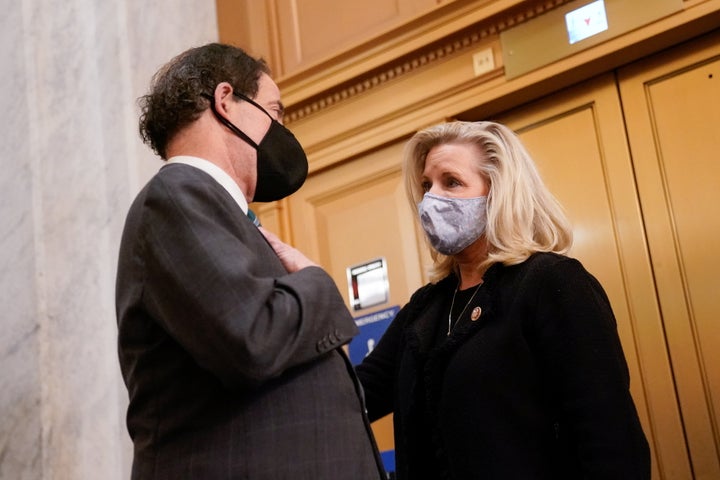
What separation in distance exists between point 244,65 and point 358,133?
2.19 m

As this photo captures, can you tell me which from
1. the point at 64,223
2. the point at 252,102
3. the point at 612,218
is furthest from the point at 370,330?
the point at 252,102

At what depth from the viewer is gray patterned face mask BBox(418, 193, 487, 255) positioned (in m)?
2.35

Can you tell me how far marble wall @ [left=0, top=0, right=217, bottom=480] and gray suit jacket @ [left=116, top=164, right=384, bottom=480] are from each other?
159cm

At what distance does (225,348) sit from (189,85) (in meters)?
0.57

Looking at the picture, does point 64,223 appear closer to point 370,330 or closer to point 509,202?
point 370,330

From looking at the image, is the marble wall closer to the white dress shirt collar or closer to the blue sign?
the blue sign

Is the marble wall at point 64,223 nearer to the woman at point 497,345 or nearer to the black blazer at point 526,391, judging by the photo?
the woman at point 497,345

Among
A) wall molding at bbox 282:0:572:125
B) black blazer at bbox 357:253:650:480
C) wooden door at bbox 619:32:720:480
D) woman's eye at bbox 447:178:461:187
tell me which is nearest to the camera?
black blazer at bbox 357:253:650:480

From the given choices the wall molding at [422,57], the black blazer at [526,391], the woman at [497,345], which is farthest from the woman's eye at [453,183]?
the wall molding at [422,57]

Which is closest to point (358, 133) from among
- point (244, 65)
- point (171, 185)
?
point (244, 65)

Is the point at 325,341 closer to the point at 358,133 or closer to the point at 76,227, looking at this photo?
the point at 76,227

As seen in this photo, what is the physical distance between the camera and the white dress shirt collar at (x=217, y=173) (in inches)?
66.8

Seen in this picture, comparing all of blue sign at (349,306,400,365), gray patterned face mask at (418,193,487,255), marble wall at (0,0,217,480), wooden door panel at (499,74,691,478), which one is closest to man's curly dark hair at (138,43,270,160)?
gray patterned face mask at (418,193,487,255)

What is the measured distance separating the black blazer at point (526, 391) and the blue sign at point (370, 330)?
1.56 m
